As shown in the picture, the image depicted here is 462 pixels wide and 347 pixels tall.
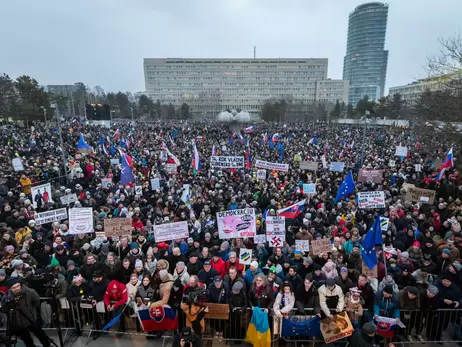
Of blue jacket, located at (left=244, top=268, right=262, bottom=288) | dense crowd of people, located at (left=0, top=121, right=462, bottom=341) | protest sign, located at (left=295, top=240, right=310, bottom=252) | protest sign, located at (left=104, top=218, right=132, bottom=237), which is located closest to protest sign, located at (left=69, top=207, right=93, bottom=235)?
dense crowd of people, located at (left=0, top=121, right=462, bottom=341)

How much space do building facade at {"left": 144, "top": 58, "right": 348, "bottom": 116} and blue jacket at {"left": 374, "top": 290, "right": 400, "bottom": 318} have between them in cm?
11986

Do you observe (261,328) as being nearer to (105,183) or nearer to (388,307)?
(388,307)

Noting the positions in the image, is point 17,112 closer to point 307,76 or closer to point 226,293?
point 226,293

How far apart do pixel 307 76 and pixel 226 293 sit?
130218 millimetres

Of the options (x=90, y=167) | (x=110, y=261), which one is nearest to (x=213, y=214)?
(x=110, y=261)

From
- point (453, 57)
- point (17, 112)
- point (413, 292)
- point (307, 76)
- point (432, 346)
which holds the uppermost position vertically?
point (307, 76)

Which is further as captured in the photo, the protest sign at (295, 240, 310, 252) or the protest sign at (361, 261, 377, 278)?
the protest sign at (295, 240, 310, 252)

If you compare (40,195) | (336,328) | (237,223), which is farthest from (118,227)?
(336,328)

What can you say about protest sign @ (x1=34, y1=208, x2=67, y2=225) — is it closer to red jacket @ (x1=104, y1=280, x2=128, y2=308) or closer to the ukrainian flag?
red jacket @ (x1=104, y1=280, x2=128, y2=308)

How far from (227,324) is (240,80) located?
12406 centimetres

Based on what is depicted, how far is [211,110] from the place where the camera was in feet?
375

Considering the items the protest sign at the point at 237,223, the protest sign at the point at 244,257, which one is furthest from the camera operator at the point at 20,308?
the protest sign at the point at 237,223

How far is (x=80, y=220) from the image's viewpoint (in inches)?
313

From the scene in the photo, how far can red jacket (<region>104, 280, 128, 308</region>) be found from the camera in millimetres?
5250
